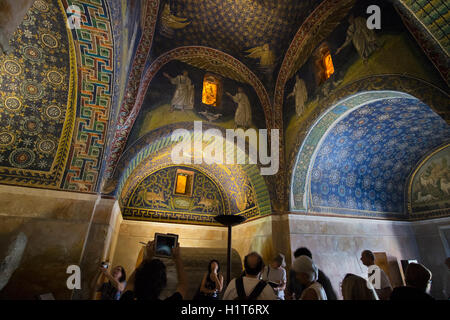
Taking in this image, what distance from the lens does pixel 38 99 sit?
15.2 feet

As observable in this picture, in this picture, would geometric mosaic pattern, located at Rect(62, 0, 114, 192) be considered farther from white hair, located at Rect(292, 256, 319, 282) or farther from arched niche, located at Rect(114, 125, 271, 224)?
white hair, located at Rect(292, 256, 319, 282)

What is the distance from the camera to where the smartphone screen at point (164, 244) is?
13.4 feet

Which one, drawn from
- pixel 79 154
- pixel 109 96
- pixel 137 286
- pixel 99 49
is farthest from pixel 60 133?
pixel 137 286

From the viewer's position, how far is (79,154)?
5.07 metres

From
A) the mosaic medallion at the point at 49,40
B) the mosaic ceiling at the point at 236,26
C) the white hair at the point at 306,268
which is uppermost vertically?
the mosaic ceiling at the point at 236,26

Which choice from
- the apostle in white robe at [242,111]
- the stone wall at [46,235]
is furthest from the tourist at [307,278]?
the apostle in white robe at [242,111]

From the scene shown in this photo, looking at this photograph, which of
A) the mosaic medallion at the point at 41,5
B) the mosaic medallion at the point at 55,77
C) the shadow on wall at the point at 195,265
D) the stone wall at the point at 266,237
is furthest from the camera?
the stone wall at the point at 266,237

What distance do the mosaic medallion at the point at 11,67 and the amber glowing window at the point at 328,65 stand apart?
7.13 meters

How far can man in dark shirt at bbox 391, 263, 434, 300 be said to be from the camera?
178cm

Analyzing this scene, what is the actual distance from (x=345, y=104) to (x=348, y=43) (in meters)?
1.48

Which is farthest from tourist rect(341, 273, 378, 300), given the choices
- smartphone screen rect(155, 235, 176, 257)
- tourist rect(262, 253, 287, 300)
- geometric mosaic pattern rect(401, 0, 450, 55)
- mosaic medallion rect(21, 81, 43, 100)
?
mosaic medallion rect(21, 81, 43, 100)

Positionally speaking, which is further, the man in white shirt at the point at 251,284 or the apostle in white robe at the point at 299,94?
the apostle in white robe at the point at 299,94

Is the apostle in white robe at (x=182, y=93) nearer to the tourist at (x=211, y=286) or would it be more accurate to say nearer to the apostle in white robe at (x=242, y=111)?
the apostle in white robe at (x=242, y=111)

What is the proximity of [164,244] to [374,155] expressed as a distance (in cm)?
734
